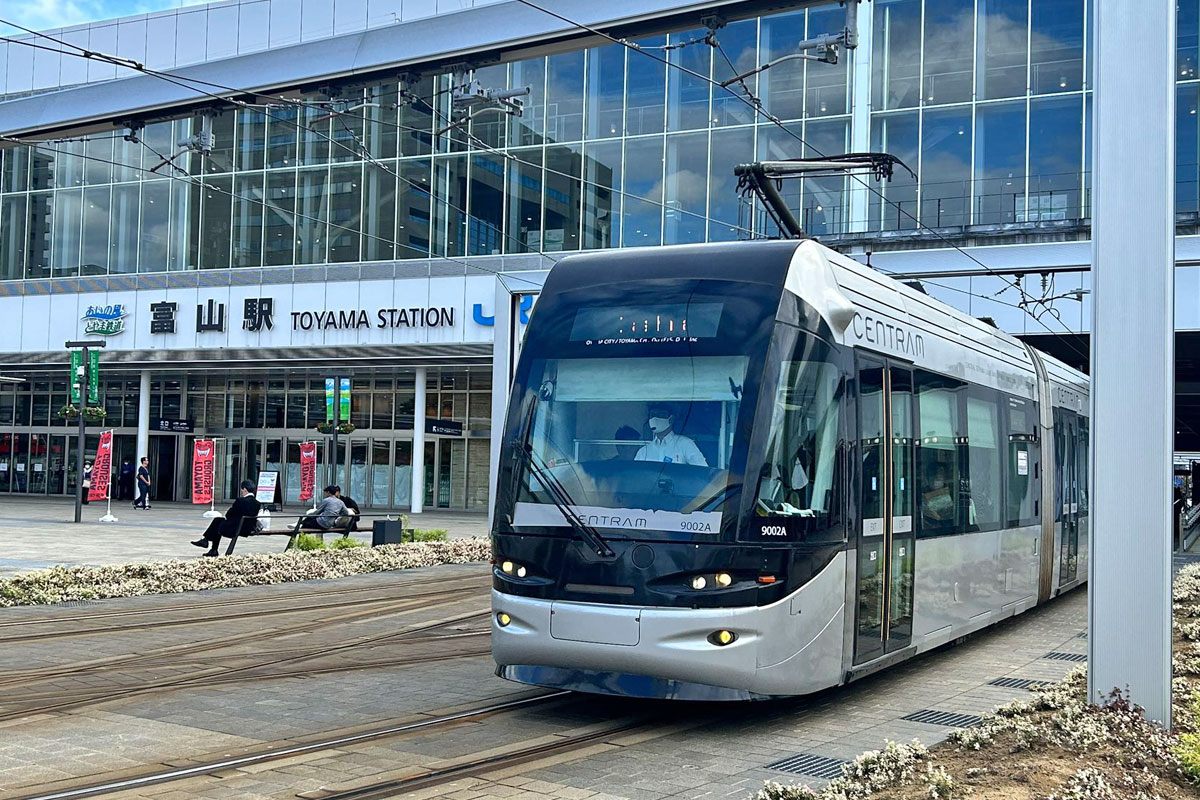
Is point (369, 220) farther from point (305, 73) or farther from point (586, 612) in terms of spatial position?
point (586, 612)

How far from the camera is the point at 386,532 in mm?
22578

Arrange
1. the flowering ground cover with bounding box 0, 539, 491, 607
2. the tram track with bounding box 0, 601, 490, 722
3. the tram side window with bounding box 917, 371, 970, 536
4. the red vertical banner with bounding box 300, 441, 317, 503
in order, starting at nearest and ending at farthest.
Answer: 1. the tram track with bounding box 0, 601, 490, 722
2. the tram side window with bounding box 917, 371, 970, 536
3. the flowering ground cover with bounding box 0, 539, 491, 607
4. the red vertical banner with bounding box 300, 441, 317, 503

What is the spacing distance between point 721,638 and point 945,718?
6.58 feet

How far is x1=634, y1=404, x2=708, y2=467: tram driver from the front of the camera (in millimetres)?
8016

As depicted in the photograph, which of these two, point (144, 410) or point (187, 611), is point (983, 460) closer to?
point (187, 611)

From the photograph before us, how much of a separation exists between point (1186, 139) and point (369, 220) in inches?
878

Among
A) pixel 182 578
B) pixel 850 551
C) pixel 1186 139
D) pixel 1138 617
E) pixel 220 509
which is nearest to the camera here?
pixel 1138 617

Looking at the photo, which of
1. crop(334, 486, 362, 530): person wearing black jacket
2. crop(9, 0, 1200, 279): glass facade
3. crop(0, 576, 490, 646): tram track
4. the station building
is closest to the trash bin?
crop(334, 486, 362, 530): person wearing black jacket

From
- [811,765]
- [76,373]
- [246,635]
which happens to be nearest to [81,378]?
[76,373]

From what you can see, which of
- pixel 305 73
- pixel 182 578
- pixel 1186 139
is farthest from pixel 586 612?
pixel 1186 139

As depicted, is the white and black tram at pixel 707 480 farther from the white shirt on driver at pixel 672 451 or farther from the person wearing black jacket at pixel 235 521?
the person wearing black jacket at pixel 235 521

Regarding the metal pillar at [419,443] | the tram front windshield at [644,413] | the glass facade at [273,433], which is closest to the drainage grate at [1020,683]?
the tram front windshield at [644,413]

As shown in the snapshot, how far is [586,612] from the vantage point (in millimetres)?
7922

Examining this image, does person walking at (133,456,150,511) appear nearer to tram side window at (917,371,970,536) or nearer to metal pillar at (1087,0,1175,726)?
tram side window at (917,371,970,536)
